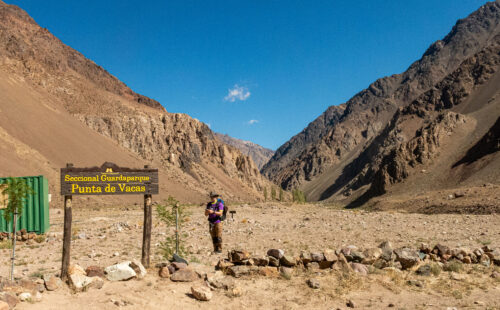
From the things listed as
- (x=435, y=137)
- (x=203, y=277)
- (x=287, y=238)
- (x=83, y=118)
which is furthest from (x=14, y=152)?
(x=435, y=137)

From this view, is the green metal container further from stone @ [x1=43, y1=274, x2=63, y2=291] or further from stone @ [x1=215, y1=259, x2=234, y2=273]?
stone @ [x1=215, y1=259, x2=234, y2=273]

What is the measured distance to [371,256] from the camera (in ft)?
31.3

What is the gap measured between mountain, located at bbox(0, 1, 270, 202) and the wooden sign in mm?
35625

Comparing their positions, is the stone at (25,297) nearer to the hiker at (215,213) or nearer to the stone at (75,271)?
the stone at (75,271)

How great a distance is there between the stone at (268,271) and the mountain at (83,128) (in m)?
39.1

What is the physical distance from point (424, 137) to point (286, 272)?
73154 millimetres

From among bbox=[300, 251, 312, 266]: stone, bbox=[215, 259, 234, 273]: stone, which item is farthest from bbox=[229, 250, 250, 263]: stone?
bbox=[300, 251, 312, 266]: stone

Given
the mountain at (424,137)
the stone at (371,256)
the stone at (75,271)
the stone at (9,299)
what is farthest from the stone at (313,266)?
the mountain at (424,137)

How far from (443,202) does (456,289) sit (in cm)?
3076

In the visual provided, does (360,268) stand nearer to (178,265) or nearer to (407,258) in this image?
(407,258)

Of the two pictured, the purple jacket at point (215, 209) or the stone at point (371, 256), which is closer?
the stone at point (371, 256)

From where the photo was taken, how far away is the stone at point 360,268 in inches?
353

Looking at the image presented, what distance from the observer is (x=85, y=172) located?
9.51 meters

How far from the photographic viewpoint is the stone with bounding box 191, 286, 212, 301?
757cm
